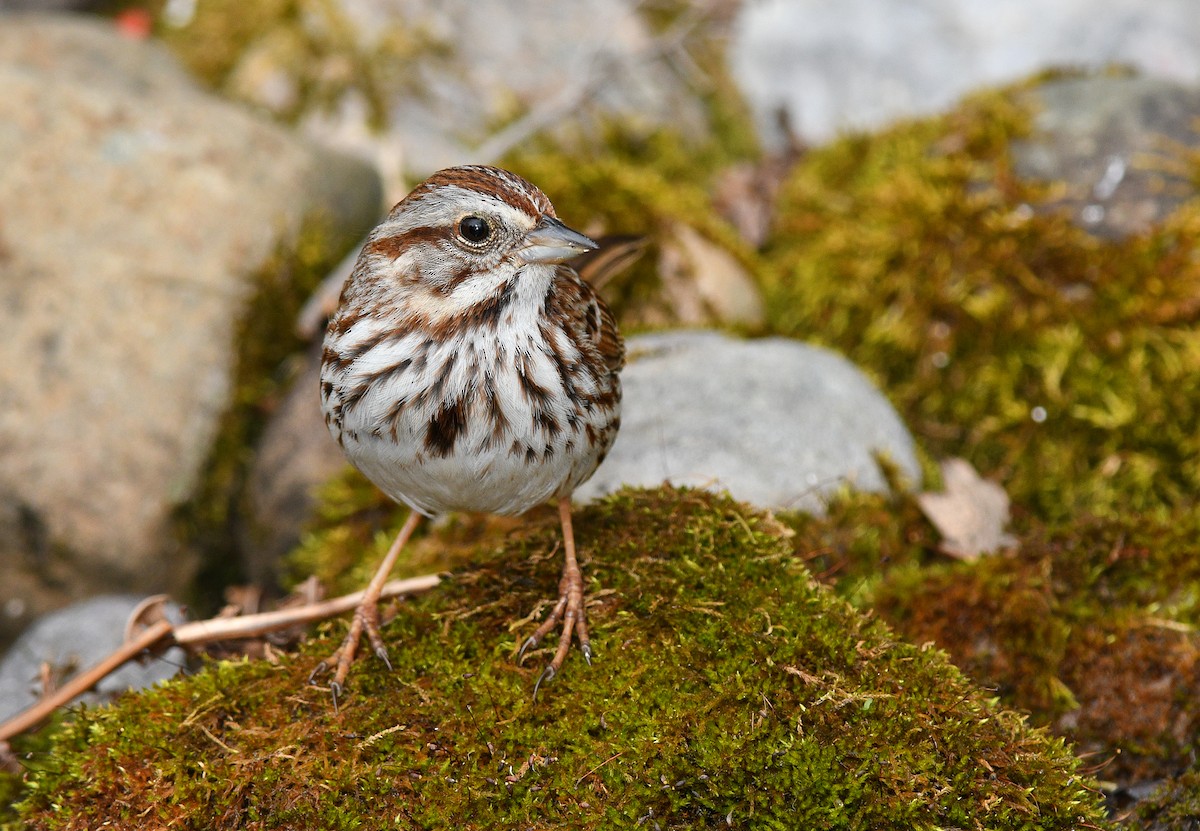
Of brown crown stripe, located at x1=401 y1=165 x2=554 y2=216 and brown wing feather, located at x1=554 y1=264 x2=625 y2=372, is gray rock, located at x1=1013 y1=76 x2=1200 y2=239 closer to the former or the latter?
brown wing feather, located at x1=554 y1=264 x2=625 y2=372

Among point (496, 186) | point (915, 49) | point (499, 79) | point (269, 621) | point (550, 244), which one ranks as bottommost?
point (915, 49)

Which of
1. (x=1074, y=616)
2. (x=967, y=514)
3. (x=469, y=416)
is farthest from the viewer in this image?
(x=967, y=514)

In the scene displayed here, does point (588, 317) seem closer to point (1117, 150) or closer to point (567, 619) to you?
point (567, 619)

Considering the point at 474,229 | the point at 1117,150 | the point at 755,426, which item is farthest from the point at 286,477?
the point at 1117,150

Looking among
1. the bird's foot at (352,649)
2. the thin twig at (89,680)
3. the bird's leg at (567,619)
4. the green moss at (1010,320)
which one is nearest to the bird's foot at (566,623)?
the bird's leg at (567,619)

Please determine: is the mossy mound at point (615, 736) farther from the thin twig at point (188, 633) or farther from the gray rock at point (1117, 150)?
the gray rock at point (1117, 150)

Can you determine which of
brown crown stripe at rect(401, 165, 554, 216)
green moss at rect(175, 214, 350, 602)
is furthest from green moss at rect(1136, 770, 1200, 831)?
green moss at rect(175, 214, 350, 602)
